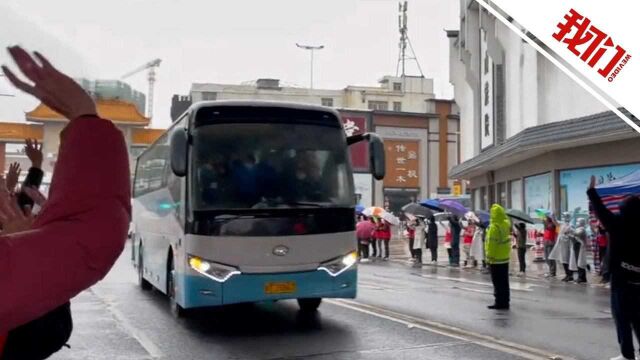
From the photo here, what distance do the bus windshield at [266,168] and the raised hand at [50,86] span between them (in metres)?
7.48

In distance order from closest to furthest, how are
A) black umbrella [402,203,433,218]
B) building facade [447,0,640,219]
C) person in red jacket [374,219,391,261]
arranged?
building facade [447,0,640,219]
black umbrella [402,203,433,218]
person in red jacket [374,219,391,261]

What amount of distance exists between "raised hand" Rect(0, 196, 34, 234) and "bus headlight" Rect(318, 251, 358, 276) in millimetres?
7353

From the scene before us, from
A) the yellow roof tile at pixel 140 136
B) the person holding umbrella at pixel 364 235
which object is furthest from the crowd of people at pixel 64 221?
the person holding umbrella at pixel 364 235

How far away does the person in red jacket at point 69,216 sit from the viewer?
134 centimetres

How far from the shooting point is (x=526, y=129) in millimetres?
24484

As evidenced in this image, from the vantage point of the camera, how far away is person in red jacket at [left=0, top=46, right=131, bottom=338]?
134 cm

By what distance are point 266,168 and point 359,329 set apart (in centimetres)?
254

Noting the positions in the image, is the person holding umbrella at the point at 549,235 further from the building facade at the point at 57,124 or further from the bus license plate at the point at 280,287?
the building facade at the point at 57,124

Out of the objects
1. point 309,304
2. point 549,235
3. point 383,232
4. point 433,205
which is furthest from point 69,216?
point 383,232

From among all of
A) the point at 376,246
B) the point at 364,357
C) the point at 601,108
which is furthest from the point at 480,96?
the point at 364,357

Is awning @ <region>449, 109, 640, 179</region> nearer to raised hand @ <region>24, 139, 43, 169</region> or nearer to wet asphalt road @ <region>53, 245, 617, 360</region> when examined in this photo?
wet asphalt road @ <region>53, 245, 617, 360</region>

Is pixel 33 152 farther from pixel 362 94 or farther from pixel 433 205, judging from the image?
pixel 362 94

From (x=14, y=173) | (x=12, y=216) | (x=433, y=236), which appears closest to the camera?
(x=12, y=216)

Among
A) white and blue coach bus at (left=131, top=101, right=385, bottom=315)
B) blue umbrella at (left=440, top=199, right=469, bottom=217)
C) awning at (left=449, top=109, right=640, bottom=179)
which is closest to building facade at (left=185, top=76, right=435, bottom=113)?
awning at (left=449, top=109, right=640, bottom=179)
